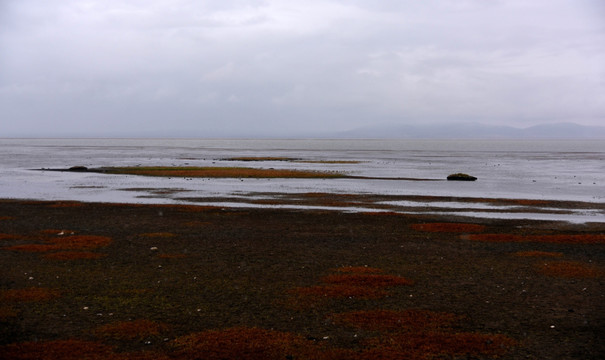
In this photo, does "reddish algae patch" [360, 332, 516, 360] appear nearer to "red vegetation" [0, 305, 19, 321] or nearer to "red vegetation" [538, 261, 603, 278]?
"red vegetation" [538, 261, 603, 278]

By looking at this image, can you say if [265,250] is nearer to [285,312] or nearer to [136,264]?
[136,264]

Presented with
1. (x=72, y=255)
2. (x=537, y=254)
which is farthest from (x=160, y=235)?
(x=537, y=254)

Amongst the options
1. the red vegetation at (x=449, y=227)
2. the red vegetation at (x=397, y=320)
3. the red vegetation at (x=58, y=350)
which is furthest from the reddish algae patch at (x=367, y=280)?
the red vegetation at (x=449, y=227)

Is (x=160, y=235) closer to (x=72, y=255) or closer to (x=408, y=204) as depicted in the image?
(x=72, y=255)

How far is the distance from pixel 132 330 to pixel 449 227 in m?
18.0

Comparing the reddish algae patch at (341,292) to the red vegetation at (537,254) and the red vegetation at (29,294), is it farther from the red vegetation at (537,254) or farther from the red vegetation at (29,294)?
the red vegetation at (537,254)

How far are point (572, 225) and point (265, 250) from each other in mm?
16075

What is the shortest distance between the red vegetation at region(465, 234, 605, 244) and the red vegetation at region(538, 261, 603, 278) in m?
4.46

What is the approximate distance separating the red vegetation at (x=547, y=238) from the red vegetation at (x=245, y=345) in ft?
46.5

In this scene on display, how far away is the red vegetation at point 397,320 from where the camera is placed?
1176cm

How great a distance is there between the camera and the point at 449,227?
1032 inches

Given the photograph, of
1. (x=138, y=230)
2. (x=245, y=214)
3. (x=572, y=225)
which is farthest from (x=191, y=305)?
(x=572, y=225)

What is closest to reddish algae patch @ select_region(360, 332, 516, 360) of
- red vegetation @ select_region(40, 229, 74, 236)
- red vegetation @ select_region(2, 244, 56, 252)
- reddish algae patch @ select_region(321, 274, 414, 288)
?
reddish algae patch @ select_region(321, 274, 414, 288)

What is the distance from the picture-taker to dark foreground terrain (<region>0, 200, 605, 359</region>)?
1069cm
